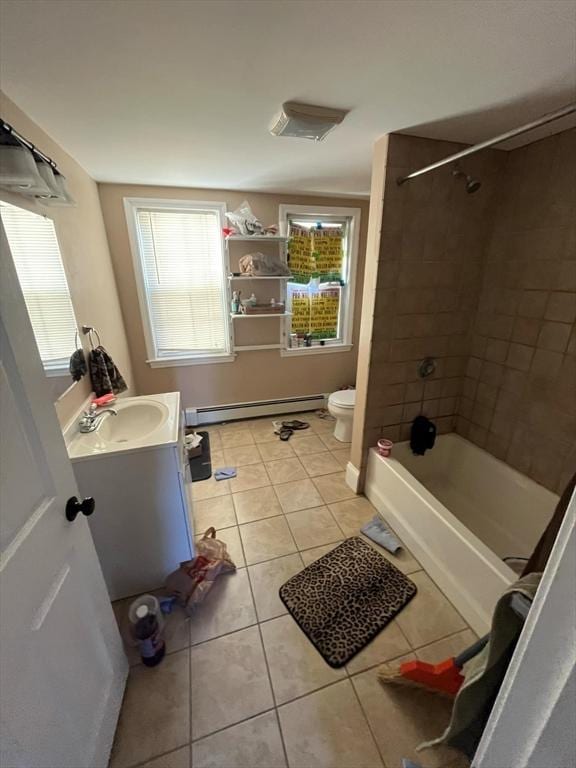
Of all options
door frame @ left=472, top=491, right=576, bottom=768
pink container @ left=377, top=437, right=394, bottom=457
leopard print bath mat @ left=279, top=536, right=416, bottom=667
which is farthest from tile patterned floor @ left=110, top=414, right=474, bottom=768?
door frame @ left=472, top=491, right=576, bottom=768

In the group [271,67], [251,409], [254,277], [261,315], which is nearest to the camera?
[271,67]

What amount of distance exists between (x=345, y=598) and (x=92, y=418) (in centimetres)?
155

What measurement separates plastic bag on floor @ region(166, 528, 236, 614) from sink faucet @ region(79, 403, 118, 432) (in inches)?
33.0

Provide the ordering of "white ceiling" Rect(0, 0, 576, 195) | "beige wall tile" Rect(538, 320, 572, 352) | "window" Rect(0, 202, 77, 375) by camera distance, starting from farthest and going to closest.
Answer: "beige wall tile" Rect(538, 320, 572, 352) < "window" Rect(0, 202, 77, 375) < "white ceiling" Rect(0, 0, 576, 195)

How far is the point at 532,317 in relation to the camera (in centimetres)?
169

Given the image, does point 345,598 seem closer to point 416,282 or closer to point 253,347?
point 416,282

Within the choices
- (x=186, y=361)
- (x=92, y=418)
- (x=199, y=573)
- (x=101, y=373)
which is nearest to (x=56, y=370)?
(x=92, y=418)

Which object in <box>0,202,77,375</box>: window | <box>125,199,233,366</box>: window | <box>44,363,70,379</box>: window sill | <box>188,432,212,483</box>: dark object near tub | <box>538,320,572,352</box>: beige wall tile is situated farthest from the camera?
<box>125,199,233,366</box>: window

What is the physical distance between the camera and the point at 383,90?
1.14m

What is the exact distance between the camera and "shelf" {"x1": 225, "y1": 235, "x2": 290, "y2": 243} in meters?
2.49

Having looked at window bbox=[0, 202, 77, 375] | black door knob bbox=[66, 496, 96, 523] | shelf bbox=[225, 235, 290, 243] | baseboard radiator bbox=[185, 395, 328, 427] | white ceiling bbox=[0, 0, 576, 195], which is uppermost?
white ceiling bbox=[0, 0, 576, 195]

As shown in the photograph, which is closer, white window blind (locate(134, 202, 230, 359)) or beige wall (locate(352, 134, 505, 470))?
beige wall (locate(352, 134, 505, 470))

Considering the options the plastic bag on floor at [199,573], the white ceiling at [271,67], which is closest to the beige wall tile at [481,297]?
the white ceiling at [271,67]

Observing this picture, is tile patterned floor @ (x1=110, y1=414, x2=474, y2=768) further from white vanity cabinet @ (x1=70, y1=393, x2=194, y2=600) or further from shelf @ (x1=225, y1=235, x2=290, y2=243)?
shelf @ (x1=225, y1=235, x2=290, y2=243)
